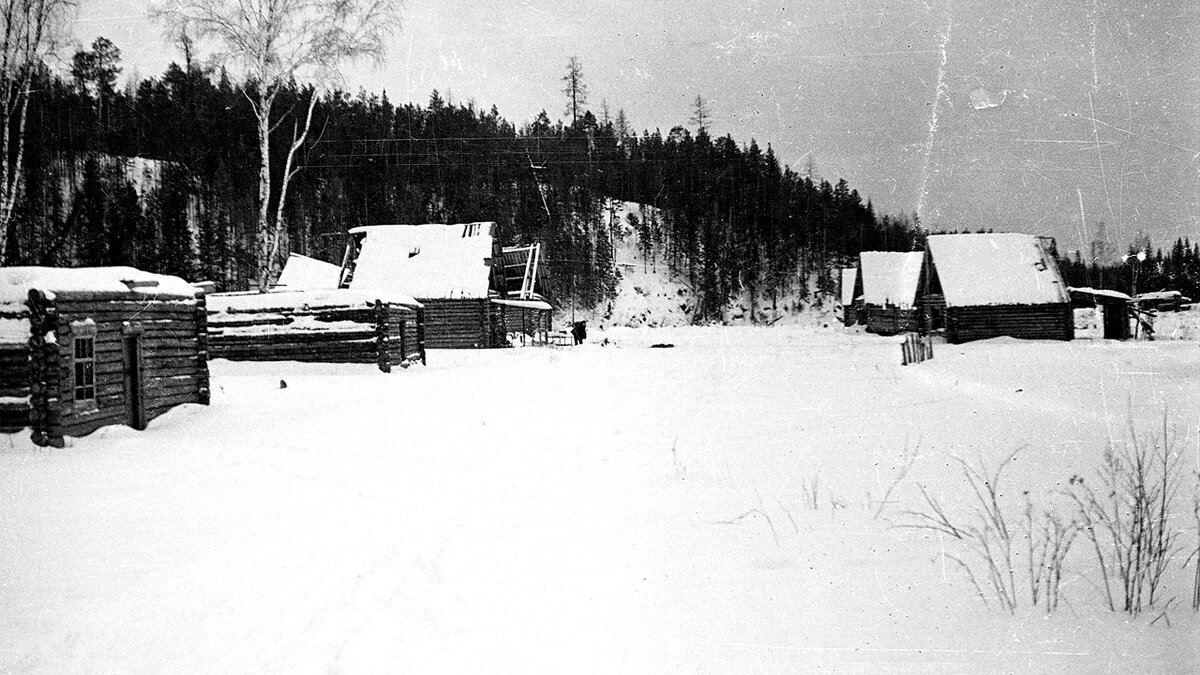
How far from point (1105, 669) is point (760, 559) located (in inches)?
77.1

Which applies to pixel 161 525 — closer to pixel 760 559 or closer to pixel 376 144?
pixel 760 559

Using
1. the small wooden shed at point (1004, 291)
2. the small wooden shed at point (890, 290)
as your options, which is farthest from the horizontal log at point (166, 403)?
the small wooden shed at point (890, 290)

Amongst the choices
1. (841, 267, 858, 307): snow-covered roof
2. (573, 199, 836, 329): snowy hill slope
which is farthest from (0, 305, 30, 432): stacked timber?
(841, 267, 858, 307): snow-covered roof

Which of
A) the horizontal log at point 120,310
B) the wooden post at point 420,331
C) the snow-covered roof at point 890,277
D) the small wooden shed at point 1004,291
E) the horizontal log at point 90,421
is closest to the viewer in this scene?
the horizontal log at point 90,421

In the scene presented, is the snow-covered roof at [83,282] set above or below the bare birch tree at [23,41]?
below

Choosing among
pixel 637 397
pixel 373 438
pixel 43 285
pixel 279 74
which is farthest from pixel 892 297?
pixel 43 285

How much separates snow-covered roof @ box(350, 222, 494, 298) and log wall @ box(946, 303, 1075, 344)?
22654 mm

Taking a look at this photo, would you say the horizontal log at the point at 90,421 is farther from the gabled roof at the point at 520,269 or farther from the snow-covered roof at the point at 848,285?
the snow-covered roof at the point at 848,285

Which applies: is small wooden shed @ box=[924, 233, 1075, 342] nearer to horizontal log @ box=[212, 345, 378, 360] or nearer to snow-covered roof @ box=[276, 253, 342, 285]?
horizontal log @ box=[212, 345, 378, 360]

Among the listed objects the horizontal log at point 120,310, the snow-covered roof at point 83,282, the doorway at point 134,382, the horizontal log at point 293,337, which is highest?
the snow-covered roof at point 83,282

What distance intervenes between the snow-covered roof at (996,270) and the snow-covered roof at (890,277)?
43.9 feet

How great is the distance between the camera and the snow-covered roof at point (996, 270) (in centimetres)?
2836

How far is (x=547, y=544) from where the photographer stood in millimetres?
4738

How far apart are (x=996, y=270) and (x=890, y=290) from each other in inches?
642
